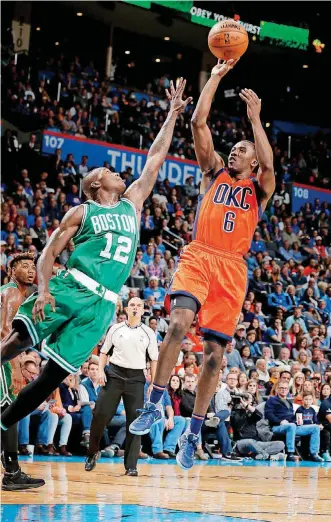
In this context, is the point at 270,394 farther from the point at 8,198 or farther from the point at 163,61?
the point at 163,61

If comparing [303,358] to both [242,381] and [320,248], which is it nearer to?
[242,381]

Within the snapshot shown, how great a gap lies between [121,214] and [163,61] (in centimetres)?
2488

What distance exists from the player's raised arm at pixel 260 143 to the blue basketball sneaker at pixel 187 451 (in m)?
2.01

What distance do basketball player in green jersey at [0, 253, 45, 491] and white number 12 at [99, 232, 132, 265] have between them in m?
1.48

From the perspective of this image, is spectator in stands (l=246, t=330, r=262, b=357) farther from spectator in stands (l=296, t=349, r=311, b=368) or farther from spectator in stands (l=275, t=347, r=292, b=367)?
spectator in stands (l=296, t=349, r=311, b=368)

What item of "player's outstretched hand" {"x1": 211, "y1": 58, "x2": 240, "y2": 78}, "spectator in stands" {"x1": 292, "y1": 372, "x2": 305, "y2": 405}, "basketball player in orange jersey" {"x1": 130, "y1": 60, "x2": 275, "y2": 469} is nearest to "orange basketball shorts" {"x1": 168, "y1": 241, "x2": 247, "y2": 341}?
"basketball player in orange jersey" {"x1": 130, "y1": 60, "x2": 275, "y2": 469}

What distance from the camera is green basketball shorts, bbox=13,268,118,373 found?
5762mm

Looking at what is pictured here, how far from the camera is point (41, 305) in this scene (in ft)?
18.5

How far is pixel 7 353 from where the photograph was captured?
5.71 metres

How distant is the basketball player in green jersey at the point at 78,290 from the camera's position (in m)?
5.75

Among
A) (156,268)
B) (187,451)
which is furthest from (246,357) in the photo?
(187,451)

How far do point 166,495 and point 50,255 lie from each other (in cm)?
280

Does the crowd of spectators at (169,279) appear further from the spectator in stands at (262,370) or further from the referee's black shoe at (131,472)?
the referee's black shoe at (131,472)

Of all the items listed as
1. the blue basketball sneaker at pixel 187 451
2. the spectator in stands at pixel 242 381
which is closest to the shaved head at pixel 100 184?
the blue basketball sneaker at pixel 187 451
